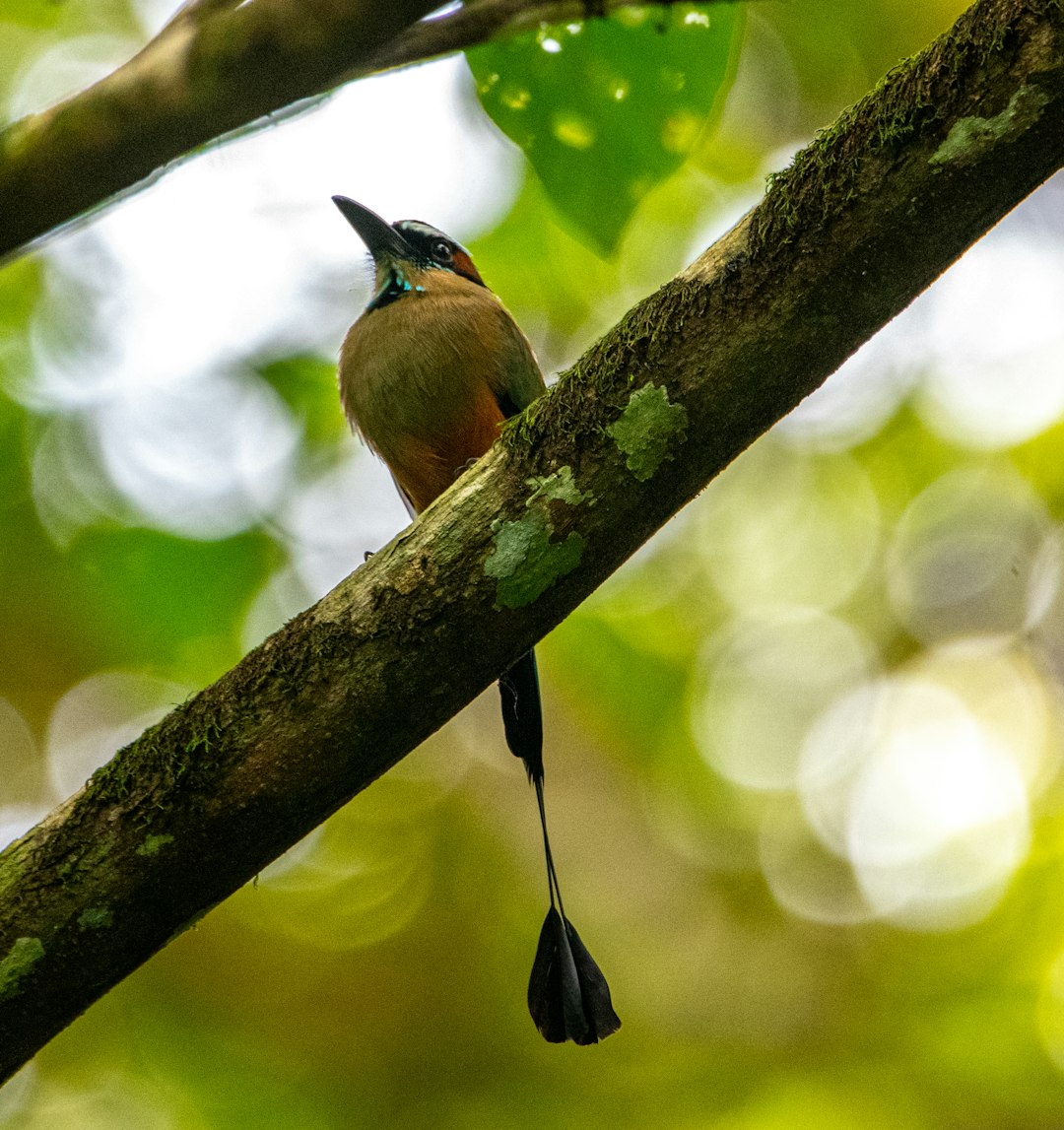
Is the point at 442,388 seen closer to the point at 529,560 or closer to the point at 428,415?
the point at 428,415

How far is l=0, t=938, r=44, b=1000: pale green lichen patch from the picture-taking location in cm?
195

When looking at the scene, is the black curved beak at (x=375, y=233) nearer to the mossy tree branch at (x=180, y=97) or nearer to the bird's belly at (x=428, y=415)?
the bird's belly at (x=428, y=415)

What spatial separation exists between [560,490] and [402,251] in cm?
221

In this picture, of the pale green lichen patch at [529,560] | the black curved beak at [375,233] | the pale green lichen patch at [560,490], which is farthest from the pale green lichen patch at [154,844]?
the black curved beak at [375,233]

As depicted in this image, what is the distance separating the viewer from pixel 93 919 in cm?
196

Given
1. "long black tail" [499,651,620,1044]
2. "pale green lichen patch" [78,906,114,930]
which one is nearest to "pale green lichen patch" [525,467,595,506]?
"long black tail" [499,651,620,1044]

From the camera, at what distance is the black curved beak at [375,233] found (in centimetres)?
394

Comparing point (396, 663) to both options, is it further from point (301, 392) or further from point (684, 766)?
point (684, 766)

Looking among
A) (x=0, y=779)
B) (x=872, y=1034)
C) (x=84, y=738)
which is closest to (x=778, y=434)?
(x=872, y=1034)

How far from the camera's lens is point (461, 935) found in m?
5.12

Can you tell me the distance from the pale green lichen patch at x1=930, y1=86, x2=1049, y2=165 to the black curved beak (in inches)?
96.6

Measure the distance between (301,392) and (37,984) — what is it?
127 inches

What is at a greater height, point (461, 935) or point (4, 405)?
point (4, 405)

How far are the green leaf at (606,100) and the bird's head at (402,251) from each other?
6.18 feet
